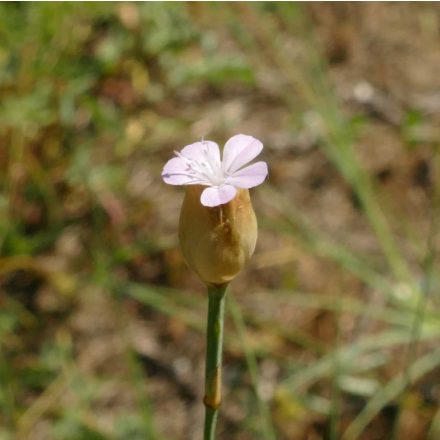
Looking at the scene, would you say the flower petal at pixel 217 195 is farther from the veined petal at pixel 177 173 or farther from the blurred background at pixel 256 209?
the blurred background at pixel 256 209

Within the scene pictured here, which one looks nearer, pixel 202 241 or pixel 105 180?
pixel 202 241

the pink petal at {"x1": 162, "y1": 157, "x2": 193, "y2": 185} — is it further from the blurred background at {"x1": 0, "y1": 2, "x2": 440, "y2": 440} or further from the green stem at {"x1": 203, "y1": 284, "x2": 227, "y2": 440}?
the blurred background at {"x1": 0, "y1": 2, "x2": 440, "y2": 440}

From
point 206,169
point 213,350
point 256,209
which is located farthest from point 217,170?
point 256,209

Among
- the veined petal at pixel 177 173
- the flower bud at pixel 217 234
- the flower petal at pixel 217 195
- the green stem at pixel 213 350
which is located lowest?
the green stem at pixel 213 350

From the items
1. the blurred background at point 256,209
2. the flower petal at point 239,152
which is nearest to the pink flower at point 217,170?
the flower petal at point 239,152

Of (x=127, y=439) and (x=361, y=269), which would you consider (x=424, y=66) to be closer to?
(x=361, y=269)

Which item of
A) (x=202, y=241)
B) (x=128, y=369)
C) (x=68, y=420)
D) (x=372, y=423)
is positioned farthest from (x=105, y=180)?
(x=202, y=241)
